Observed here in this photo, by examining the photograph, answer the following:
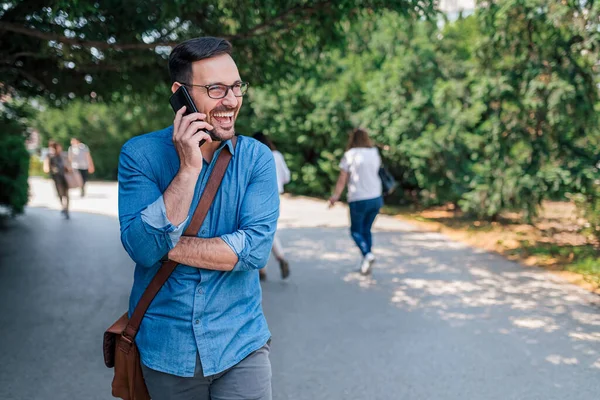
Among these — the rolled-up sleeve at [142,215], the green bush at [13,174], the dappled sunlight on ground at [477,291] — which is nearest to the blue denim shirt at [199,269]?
the rolled-up sleeve at [142,215]

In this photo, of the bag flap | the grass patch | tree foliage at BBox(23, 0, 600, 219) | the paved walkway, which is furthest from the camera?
tree foliage at BBox(23, 0, 600, 219)

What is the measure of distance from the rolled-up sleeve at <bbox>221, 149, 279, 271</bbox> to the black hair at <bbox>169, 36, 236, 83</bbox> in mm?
365

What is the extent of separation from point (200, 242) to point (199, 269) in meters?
0.10

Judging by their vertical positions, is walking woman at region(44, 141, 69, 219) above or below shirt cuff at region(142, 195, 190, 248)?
below

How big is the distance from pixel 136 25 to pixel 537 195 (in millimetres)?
6320

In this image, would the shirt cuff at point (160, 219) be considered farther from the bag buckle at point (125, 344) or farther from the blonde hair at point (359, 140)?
the blonde hair at point (359, 140)

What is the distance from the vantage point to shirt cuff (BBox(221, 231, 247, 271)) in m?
2.00

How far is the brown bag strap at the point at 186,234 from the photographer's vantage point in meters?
2.02

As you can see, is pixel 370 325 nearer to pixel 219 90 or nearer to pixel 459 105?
pixel 219 90

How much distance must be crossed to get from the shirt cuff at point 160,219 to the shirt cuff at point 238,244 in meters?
0.18

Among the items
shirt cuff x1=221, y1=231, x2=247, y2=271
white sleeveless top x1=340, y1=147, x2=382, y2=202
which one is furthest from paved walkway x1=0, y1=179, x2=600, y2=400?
shirt cuff x1=221, y1=231, x2=247, y2=271

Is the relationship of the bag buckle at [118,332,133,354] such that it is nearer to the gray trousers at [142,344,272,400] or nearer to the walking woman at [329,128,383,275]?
the gray trousers at [142,344,272,400]

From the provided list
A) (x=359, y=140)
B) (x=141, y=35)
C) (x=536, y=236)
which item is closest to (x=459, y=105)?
(x=536, y=236)

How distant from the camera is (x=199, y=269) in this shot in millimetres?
2023
